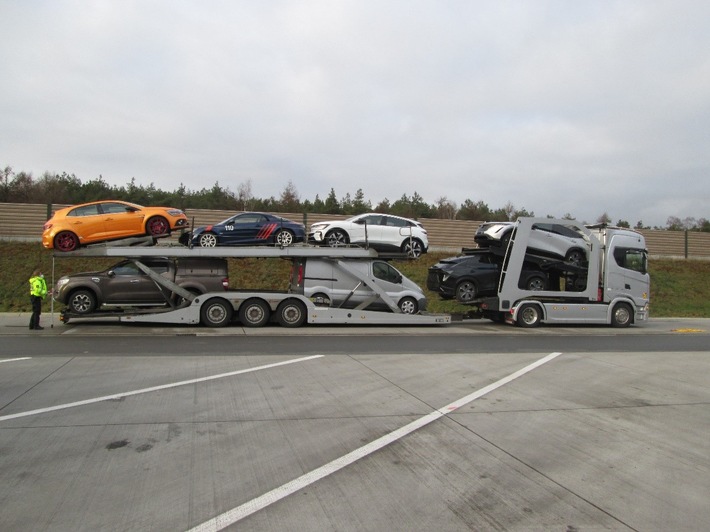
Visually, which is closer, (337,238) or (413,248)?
(337,238)

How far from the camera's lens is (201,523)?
409 cm

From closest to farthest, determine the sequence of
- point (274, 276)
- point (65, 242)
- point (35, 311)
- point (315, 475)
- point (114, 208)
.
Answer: point (315, 475) < point (35, 311) < point (65, 242) < point (114, 208) < point (274, 276)

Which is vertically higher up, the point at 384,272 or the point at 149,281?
the point at 384,272

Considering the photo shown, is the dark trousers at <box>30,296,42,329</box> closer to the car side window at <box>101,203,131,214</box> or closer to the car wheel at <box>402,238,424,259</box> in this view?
the car side window at <box>101,203,131,214</box>

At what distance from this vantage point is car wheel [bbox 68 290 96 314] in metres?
15.9

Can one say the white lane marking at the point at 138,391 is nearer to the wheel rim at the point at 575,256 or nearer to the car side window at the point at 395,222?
the car side window at the point at 395,222

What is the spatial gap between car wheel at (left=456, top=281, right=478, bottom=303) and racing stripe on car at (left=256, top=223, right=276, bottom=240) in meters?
6.20

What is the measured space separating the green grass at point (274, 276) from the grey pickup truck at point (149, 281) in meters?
6.66

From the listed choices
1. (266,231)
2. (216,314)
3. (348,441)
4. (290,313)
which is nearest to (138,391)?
(348,441)

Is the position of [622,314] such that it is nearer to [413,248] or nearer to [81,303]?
[413,248]

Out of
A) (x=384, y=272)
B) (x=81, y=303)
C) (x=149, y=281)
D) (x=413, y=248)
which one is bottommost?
(x=81, y=303)

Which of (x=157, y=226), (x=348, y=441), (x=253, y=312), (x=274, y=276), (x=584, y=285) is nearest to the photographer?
(x=348, y=441)

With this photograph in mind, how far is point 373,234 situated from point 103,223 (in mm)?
7515

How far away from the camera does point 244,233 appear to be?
16359mm
